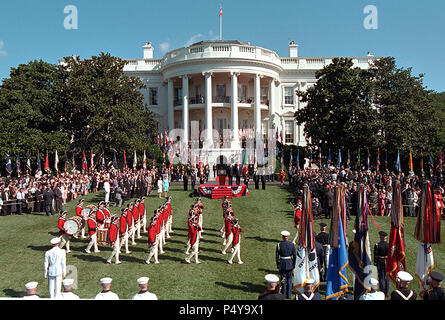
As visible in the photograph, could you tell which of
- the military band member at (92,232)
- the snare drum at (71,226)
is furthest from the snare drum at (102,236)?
A: the snare drum at (71,226)

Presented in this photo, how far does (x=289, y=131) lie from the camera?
151ft

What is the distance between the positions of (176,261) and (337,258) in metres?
5.89

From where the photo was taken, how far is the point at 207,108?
39562 mm

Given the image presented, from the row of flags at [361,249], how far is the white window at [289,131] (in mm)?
Answer: 37172

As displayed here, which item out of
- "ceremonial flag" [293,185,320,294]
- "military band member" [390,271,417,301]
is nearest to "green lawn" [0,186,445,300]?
"ceremonial flag" [293,185,320,294]

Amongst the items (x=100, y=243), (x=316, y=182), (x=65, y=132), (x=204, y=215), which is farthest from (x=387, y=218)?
(x=65, y=132)

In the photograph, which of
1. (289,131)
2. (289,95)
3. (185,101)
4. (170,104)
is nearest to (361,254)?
(185,101)

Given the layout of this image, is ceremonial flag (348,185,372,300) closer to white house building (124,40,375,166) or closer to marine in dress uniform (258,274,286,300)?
marine in dress uniform (258,274,286,300)

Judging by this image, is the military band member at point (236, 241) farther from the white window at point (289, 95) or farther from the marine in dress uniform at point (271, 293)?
the white window at point (289, 95)

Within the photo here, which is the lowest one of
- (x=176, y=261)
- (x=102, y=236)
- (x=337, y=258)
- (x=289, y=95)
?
(x=176, y=261)

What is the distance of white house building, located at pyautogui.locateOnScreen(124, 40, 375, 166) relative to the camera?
130 feet

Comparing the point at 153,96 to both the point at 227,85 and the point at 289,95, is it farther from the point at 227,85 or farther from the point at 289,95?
the point at 289,95
